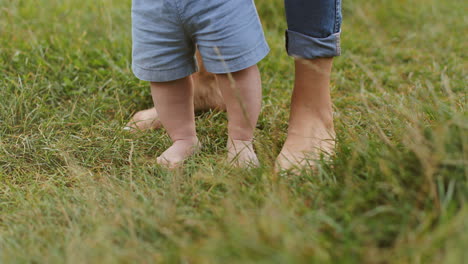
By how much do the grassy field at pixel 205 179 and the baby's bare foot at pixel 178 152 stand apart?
38 mm

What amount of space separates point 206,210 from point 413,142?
60 cm

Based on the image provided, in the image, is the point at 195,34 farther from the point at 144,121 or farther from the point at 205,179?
the point at 144,121

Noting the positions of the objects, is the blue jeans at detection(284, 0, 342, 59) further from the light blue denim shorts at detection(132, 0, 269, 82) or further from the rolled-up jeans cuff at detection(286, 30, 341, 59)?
the light blue denim shorts at detection(132, 0, 269, 82)

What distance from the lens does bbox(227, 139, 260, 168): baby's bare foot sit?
1502 mm

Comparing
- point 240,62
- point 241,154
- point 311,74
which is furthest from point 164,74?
point 311,74

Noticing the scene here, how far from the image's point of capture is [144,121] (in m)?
2.00

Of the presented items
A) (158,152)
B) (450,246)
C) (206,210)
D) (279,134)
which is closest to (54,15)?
(158,152)

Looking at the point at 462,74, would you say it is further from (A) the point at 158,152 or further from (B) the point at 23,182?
(B) the point at 23,182

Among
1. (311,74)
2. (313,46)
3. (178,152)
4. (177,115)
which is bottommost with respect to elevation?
(178,152)

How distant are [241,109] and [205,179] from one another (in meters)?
0.32

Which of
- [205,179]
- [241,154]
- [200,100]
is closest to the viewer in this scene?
[205,179]

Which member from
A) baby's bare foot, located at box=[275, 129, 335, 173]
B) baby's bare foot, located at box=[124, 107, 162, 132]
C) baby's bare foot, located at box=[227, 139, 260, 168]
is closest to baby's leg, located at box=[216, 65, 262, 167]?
baby's bare foot, located at box=[227, 139, 260, 168]

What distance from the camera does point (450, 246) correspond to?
0.91 meters

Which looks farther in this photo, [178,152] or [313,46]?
[178,152]
